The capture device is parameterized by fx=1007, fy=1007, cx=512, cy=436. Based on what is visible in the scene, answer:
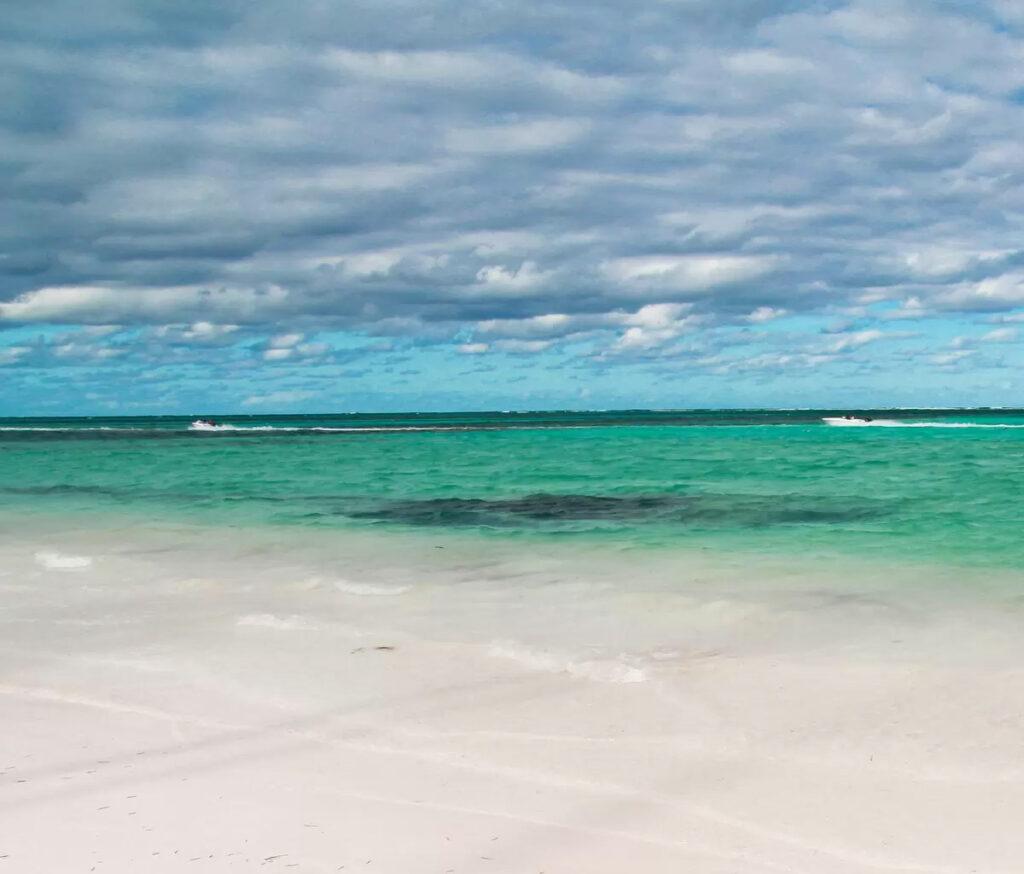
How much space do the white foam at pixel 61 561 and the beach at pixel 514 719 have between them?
1.49 feet

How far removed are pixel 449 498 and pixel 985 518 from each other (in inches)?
447

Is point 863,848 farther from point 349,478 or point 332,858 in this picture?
point 349,478

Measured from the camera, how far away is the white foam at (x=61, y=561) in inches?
519

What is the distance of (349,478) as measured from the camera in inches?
1222

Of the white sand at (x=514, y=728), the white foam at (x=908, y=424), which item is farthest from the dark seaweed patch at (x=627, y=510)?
the white foam at (x=908, y=424)

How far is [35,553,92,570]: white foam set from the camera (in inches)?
519

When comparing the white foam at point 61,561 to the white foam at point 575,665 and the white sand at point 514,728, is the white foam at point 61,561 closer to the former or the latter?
the white sand at point 514,728

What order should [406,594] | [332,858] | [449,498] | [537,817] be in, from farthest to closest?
[449,498] → [406,594] → [537,817] → [332,858]

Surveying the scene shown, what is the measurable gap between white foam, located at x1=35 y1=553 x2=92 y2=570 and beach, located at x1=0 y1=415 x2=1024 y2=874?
1.49 ft

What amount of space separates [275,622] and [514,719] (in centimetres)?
384

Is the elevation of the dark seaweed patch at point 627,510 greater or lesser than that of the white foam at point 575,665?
greater

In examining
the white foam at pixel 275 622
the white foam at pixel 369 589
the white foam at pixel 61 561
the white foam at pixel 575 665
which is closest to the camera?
the white foam at pixel 575 665

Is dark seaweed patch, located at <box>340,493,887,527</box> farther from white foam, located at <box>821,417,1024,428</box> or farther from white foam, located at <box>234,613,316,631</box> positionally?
white foam, located at <box>821,417,1024,428</box>

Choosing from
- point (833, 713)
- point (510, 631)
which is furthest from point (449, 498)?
point (833, 713)
